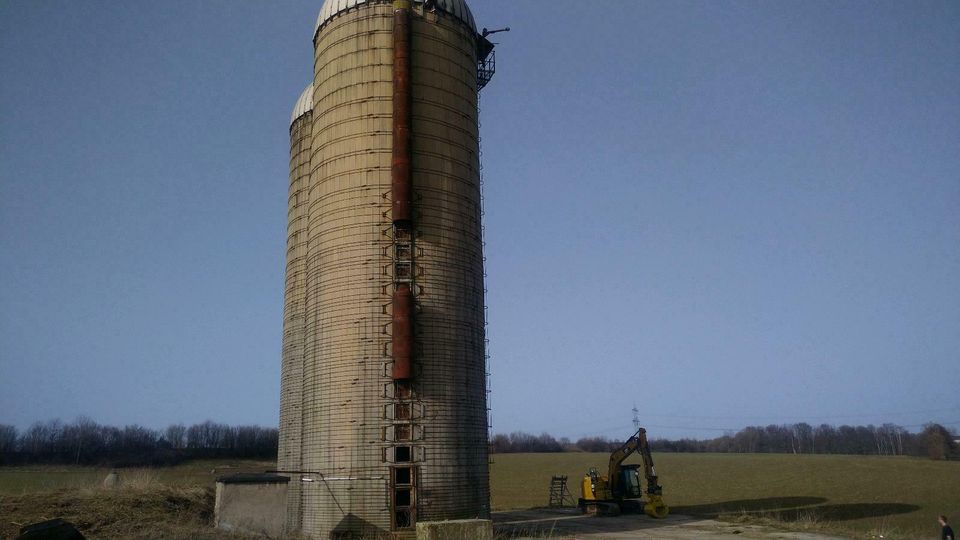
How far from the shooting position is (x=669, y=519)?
34.1m

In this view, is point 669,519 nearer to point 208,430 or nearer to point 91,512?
point 91,512

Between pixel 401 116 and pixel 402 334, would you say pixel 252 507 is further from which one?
pixel 401 116

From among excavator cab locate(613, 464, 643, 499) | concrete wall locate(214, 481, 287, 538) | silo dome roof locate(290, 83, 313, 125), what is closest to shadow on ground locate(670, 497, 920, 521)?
excavator cab locate(613, 464, 643, 499)

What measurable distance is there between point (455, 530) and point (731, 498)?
41.1 metres

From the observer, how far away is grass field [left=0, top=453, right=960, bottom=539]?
27500 millimetres

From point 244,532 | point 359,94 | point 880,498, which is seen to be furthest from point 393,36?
point 880,498

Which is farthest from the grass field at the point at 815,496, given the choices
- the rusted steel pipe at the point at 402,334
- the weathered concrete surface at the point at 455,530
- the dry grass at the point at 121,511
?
the dry grass at the point at 121,511

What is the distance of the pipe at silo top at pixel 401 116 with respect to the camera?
2538 cm

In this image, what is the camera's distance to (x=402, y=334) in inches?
950

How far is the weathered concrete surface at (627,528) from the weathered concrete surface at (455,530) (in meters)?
4.35

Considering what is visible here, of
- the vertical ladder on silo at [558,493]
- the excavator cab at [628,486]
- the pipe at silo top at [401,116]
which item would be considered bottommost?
the vertical ladder on silo at [558,493]

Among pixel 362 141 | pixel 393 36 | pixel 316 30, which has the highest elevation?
pixel 316 30

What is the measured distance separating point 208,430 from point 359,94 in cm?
17601

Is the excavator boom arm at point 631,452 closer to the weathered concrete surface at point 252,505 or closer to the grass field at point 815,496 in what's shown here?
the grass field at point 815,496
